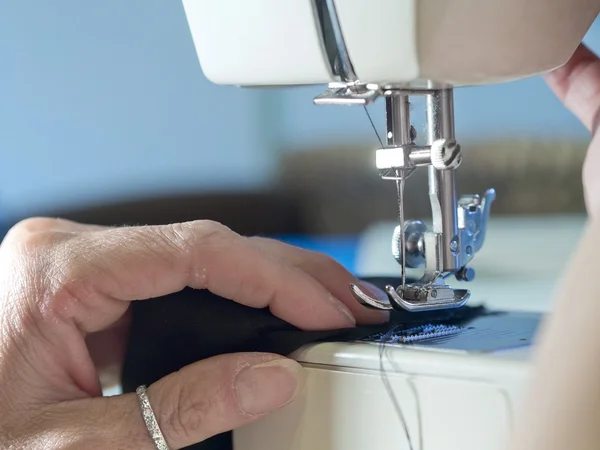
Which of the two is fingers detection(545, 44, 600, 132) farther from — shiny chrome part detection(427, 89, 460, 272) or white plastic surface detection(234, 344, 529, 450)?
white plastic surface detection(234, 344, 529, 450)

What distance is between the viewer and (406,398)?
0.54m

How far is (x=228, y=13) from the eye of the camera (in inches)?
23.8

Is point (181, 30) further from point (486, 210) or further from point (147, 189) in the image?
point (486, 210)

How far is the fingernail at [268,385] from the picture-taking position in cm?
58

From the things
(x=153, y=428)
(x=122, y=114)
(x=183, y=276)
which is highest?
(x=122, y=114)

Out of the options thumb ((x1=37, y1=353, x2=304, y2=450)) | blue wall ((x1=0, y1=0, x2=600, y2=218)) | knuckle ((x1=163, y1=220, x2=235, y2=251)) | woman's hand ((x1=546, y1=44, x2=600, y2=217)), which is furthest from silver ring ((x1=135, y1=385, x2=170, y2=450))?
blue wall ((x1=0, y1=0, x2=600, y2=218))

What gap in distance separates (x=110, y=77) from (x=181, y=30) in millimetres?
162

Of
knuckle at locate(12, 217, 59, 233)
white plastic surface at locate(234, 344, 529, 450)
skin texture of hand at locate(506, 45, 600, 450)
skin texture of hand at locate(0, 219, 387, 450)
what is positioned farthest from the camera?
knuckle at locate(12, 217, 59, 233)

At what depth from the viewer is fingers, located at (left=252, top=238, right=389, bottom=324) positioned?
0.68m

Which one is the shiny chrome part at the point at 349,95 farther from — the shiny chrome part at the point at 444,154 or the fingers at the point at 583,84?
the fingers at the point at 583,84

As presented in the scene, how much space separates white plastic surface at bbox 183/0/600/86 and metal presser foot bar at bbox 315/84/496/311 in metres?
0.04

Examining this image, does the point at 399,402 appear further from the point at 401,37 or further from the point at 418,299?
the point at 401,37

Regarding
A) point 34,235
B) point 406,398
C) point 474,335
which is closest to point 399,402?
point 406,398

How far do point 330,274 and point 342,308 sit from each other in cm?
6
